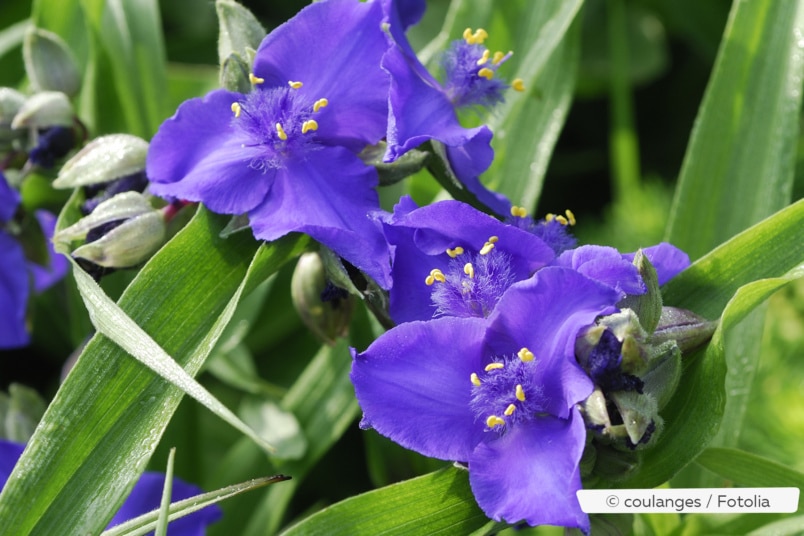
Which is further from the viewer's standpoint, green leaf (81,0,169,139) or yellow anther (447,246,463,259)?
green leaf (81,0,169,139)

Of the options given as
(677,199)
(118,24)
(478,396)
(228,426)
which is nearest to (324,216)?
(478,396)

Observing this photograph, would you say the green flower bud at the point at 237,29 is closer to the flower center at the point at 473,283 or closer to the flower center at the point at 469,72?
the flower center at the point at 469,72

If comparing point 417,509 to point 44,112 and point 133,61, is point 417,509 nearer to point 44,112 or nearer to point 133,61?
point 44,112

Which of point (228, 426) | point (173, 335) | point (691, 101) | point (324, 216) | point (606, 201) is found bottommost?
point (228, 426)

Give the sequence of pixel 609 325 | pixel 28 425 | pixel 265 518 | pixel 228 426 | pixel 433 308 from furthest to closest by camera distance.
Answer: pixel 228 426 < pixel 265 518 < pixel 28 425 < pixel 433 308 < pixel 609 325

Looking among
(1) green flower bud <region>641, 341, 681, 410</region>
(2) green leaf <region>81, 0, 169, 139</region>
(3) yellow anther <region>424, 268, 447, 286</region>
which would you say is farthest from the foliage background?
(3) yellow anther <region>424, 268, 447, 286</region>

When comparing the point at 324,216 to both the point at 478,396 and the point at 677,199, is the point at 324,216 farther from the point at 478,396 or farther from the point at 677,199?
the point at 677,199

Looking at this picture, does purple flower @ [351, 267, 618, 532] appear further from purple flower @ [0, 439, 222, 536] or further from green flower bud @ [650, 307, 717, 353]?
purple flower @ [0, 439, 222, 536]
